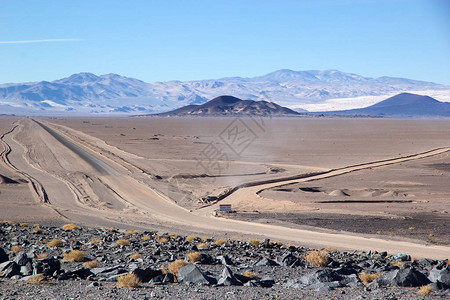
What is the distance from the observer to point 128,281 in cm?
1191

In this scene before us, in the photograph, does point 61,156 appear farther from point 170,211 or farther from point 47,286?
point 47,286

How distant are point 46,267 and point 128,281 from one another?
240cm

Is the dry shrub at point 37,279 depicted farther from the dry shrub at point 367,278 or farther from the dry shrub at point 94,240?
the dry shrub at point 367,278

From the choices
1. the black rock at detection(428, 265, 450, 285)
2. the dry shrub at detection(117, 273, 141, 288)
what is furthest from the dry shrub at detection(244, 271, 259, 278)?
the black rock at detection(428, 265, 450, 285)

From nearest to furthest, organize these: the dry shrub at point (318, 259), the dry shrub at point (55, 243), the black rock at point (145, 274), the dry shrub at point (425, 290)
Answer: the dry shrub at point (425, 290) < the black rock at point (145, 274) < the dry shrub at point (318, 259) < the dry shrub at point (55, 243)

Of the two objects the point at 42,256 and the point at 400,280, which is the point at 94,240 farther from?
the point at 400,280

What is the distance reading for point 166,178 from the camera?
4453 cm

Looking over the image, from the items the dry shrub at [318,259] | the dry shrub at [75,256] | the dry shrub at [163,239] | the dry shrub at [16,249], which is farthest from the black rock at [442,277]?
the dry shrub at [16,249]

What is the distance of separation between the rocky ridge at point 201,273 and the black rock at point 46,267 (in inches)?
0.9

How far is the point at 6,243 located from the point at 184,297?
371 inches

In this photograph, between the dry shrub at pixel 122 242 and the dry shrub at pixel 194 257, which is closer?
the dry shrub at pixel 194 257

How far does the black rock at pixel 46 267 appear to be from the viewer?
1286cm

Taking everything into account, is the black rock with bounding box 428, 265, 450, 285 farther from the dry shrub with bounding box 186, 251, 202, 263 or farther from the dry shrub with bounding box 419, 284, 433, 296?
the dry shrub with bounding box 186, 251, 202, 263

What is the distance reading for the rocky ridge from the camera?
11727mm
